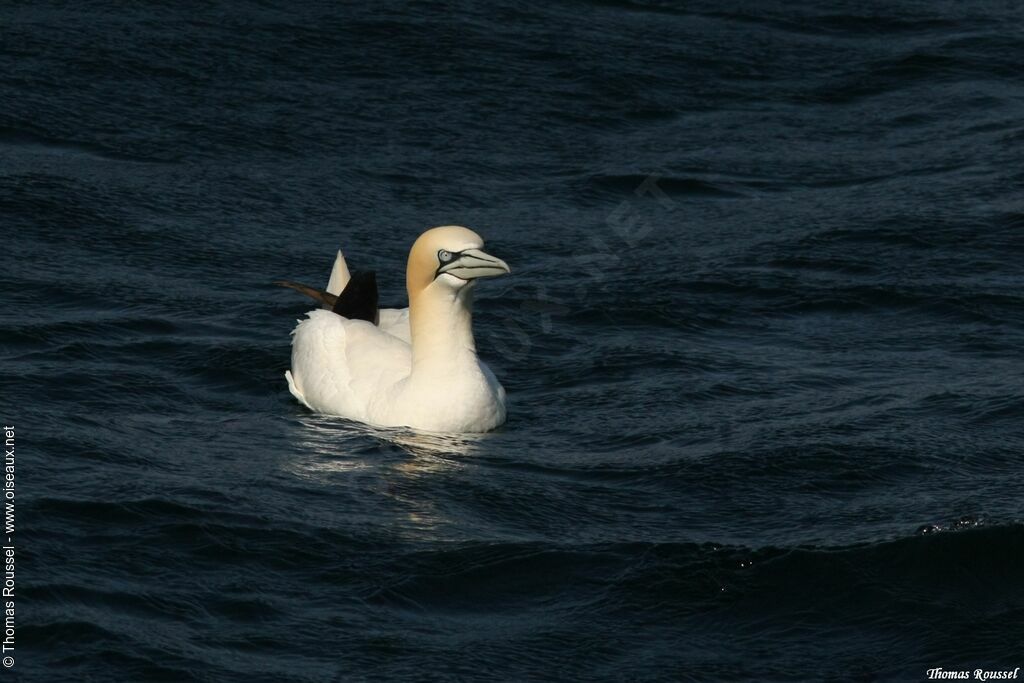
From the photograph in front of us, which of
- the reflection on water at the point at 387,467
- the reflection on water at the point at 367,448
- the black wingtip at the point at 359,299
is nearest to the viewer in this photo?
the reflection on water at the point at 387,467

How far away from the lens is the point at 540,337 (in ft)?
38.5

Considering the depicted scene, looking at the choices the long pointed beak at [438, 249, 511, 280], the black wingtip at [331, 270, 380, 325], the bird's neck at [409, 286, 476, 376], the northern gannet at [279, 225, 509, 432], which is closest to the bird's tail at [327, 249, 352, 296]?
the black wingtip at [331, 270, 380, 325]

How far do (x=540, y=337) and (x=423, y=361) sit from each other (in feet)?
5.40

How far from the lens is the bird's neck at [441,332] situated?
1018 cm

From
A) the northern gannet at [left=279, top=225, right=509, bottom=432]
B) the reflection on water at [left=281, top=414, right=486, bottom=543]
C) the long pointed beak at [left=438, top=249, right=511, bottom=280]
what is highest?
the long pointed beak at [left=438, top=249, right=511, bottom=280]

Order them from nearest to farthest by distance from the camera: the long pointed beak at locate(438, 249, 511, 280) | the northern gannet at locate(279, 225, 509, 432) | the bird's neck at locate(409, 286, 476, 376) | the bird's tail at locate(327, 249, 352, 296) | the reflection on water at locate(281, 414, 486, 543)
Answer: the reflection on water at locate(281, 414, 486, 543)
the long pointed beak at locate(438, 249, 511, 280)
the northern gannet at locate(279, 225, 509, 432)
the bird's neck at locate(409, 286, 476, 376)
the bird's tail at locate(327, 249, 352, 296)

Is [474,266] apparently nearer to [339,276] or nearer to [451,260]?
[451,260]

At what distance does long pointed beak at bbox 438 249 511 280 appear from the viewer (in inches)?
390

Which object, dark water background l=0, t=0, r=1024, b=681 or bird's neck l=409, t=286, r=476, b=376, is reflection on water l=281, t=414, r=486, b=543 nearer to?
dark water background l=0, t=0, r=1024, b=681

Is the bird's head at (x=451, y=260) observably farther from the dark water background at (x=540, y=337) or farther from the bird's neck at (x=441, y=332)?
the dark water background at (x=540, y=337)

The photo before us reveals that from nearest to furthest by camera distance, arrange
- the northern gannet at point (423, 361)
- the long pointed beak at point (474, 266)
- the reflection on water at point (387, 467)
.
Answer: the reflection on water at point (387, 467), the long pointed beak at point (474, 266), the northern gannet at point (423, 361)

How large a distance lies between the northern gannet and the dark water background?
0.17 meters

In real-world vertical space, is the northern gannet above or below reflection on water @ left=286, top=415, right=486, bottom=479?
above

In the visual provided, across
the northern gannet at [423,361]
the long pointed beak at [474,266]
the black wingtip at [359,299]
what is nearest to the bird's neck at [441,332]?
the northern gannet at [423,361]
